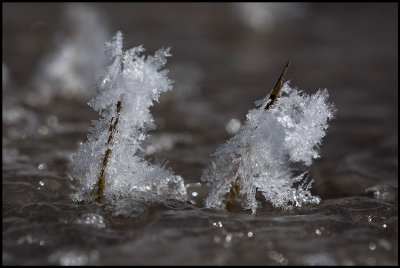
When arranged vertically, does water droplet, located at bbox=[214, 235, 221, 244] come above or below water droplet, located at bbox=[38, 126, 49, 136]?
below

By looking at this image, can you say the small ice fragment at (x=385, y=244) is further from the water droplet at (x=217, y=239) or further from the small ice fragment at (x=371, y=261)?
the water droplet at (x=217, y=239)

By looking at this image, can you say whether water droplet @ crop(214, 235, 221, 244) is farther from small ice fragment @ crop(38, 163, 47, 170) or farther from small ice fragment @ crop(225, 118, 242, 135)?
small ice fragment @ crop(225, 118, 242, 135)

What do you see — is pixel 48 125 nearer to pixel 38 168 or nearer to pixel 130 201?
pixel 38 168

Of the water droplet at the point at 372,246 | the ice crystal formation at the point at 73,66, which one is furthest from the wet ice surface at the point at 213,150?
the ice crystal formation at the point at 73,66

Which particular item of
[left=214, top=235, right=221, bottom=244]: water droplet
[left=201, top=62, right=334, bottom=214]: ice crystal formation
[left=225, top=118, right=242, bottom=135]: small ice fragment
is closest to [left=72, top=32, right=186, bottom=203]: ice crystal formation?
[left=201, top=62, right=334, bottom=214]: ice crystal formation

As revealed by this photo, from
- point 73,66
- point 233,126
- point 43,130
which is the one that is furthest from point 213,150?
point 73,66
